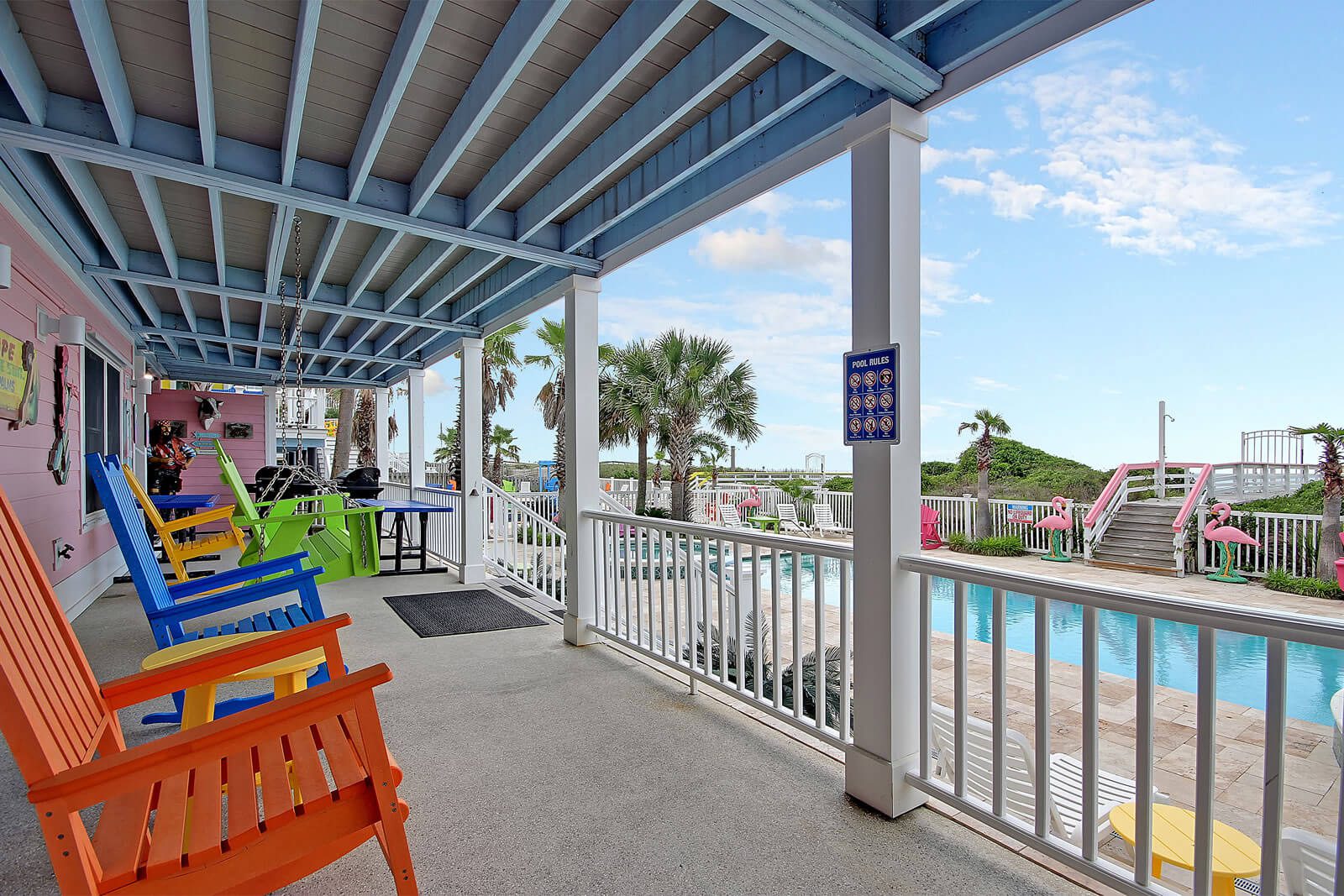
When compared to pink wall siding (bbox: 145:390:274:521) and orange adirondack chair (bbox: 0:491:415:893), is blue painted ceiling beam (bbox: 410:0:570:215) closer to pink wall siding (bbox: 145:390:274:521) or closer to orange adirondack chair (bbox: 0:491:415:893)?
orange adirondack chair (bbox: 0:491:415:893)

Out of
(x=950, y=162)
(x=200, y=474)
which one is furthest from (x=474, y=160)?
(x=950, y=162)

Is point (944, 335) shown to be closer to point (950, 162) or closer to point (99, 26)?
point (950, 162)

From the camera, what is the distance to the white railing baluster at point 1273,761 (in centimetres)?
133

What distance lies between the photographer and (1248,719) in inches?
170

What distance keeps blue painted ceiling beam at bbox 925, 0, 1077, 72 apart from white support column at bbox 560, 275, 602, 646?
2.42m

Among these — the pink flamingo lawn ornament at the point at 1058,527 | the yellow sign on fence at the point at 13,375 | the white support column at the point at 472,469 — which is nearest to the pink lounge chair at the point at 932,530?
the pink flamingo lawn ornament at the point at 1058,527

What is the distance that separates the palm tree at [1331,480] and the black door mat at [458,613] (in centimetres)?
850

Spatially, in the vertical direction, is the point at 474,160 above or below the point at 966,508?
above

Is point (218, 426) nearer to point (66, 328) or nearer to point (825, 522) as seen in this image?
point (66, 328)

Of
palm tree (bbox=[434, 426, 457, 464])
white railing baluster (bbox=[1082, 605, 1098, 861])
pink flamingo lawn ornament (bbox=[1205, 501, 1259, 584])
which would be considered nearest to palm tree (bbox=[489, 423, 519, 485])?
palm tree (bbox=[434, 426, 457, 464])

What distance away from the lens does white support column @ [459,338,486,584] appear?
19.6 ft

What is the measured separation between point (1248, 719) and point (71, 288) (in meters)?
8.71

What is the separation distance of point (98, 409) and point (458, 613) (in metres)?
3.59

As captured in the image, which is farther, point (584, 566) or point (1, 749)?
point (584, 566)
